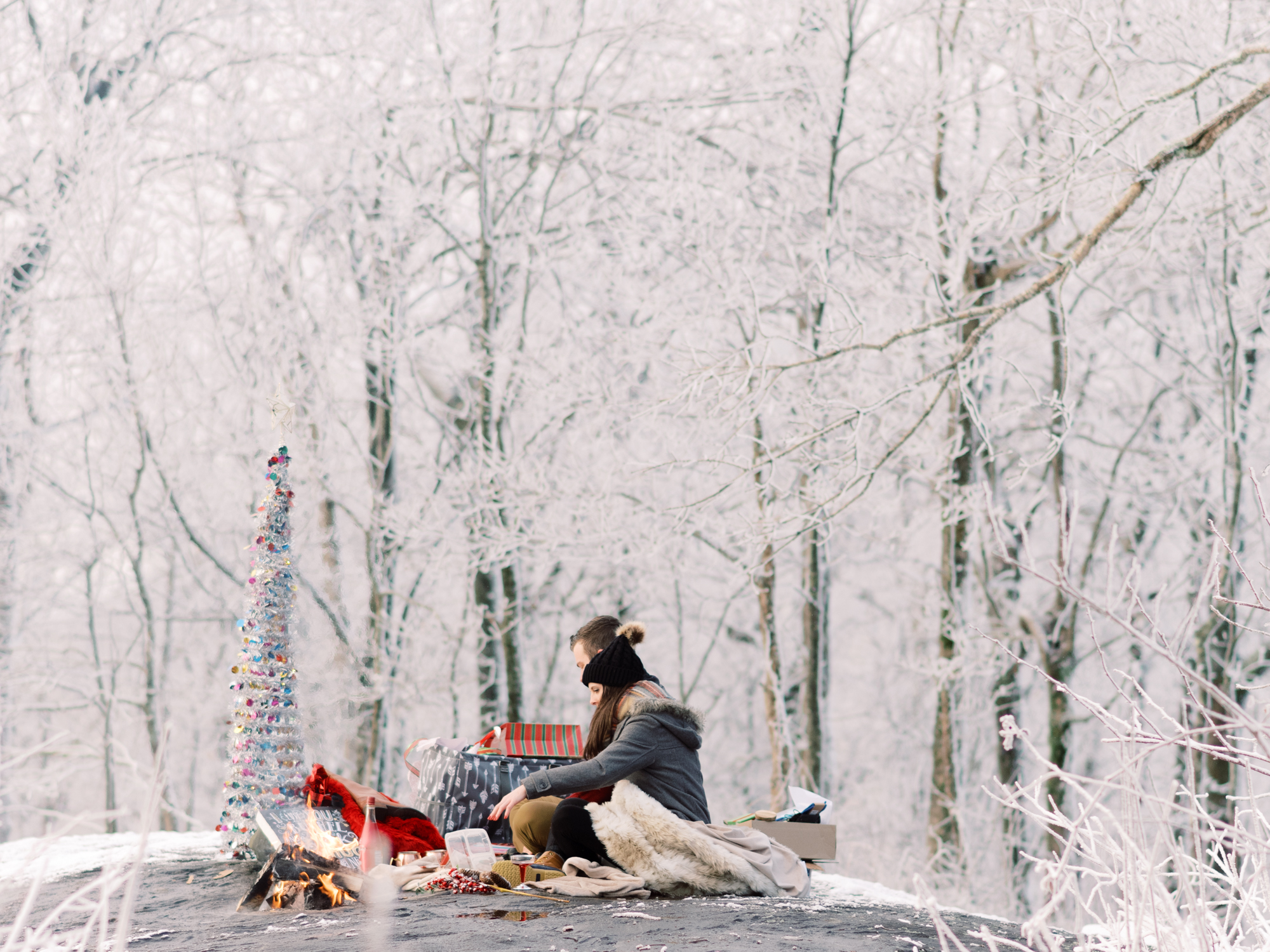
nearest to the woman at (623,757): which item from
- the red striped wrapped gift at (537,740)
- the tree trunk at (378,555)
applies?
the red striped wrapped gift at (537,740)

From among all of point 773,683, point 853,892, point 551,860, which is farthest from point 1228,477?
point 551,860

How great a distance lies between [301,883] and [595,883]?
119 centimetres

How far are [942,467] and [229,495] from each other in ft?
28.9

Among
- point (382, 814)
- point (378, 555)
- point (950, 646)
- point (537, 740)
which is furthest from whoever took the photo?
point (378, 555)

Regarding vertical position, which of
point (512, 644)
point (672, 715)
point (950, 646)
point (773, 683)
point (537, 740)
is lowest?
point (537, 740)

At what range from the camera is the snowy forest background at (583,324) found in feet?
31.7

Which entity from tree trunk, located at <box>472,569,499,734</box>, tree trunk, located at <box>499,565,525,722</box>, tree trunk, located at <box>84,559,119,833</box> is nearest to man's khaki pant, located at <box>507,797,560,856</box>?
tree trunk, located at <box>499,565,525,722</box>

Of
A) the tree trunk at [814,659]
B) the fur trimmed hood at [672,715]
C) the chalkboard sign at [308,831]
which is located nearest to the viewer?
the fur trimmed hood at [672,715]

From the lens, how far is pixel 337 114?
1127 centimetres

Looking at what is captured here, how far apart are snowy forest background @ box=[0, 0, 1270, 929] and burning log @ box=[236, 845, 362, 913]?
13.3ft

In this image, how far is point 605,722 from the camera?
16.3 ft

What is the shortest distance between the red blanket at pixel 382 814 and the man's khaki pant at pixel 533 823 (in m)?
0.40

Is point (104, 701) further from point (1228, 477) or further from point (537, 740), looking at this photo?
point (1228, 477)

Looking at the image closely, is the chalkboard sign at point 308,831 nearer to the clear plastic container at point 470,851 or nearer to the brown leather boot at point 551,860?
the clear plastic container at point 470,851
